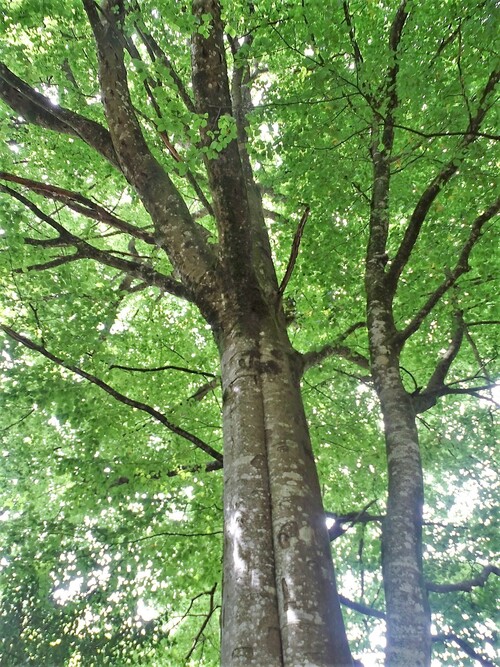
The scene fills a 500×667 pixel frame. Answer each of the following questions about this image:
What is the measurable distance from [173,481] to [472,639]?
4545 mm

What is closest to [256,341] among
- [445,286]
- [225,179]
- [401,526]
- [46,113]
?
[225,179]

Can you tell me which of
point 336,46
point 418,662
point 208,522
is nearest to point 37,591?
point 208,522

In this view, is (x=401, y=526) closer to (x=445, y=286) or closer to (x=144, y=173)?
(x=445, y=286)

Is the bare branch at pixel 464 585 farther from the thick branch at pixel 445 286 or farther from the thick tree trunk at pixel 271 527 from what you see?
the thick branch at pixel 445 286

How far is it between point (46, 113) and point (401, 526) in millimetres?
4601

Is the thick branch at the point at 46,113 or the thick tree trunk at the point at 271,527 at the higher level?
the thick branch at the point at 46,113

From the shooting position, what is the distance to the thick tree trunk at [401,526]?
6.68ft

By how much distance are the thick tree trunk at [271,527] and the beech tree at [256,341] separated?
13mm

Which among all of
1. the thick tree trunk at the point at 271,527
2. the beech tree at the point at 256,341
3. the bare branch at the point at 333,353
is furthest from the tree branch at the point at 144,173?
the bare branch at the point at 333,353

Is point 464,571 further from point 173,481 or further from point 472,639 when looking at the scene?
point 173,481

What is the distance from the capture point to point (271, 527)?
7.23ft

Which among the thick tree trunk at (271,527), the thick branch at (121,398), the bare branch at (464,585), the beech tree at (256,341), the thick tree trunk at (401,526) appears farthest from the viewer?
the thick branch at (121,398)

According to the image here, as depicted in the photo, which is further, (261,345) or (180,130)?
(180,130)

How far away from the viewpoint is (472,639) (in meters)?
5.62
